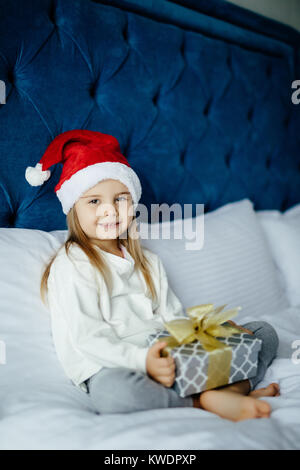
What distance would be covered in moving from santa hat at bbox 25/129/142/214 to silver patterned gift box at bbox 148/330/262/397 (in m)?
0.42

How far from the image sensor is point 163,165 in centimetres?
146

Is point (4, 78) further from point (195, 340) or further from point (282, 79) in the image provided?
point (282, 79)

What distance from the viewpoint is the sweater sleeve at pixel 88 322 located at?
88 centimetres

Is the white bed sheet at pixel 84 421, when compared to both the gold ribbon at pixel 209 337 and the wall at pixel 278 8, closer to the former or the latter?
the gold ribbon at pixel 209 337

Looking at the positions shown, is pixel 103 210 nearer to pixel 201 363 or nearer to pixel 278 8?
pixel 201 363

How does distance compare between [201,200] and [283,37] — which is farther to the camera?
[283,37]

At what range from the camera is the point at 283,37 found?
1931 millimetres

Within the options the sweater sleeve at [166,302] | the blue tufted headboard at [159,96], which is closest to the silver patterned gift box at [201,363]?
the sweater sleeve at [166,302]

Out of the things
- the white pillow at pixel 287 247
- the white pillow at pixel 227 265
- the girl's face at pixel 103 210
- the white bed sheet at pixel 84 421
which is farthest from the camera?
the white pillow at pixel 287 247

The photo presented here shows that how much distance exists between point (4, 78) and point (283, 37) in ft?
4.69

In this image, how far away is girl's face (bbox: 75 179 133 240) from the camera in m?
1.04

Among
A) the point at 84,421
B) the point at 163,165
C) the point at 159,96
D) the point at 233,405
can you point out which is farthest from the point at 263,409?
the point at 159,96

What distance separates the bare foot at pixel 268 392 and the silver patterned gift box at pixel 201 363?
47mm
